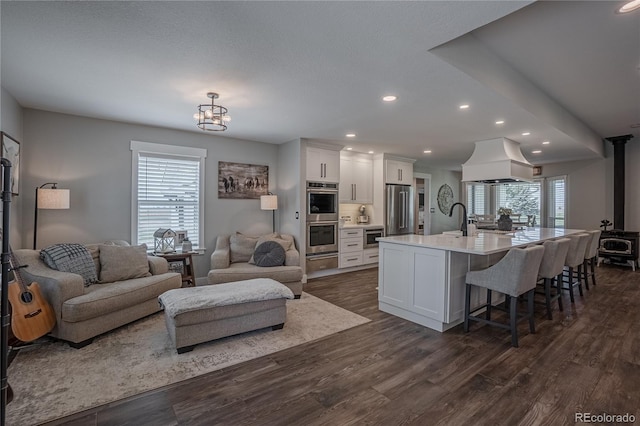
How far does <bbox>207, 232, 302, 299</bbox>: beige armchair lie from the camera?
154 inches

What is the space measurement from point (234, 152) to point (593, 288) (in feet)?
20.5

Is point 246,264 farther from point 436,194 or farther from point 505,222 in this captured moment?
point 436,194

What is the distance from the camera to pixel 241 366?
239cm

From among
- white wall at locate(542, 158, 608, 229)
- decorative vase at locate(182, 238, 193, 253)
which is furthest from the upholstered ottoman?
white wall at locate(542, 158, 608, 229)

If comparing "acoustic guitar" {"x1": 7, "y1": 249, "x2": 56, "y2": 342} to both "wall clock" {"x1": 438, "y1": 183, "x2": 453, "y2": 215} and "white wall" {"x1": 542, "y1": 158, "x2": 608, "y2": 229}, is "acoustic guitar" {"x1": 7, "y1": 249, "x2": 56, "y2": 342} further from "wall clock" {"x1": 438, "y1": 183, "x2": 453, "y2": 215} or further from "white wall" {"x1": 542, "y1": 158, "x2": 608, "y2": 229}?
"white wall" {"x1": 542, "y1": 158, "x2": 608, "y2": 229}

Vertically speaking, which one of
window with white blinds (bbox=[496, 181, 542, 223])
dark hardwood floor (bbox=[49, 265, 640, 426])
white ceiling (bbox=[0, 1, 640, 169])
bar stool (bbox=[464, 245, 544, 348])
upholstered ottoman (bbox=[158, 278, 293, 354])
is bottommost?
dark hardwood floor (bbox=[49, 265, 640, 426])

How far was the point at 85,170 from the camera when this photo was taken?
395 centimetres

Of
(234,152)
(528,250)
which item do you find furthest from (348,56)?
(234,152)


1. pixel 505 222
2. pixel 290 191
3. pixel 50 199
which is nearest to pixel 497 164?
pixel 505 222

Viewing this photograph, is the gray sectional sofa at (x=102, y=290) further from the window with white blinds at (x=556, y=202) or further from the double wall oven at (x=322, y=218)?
the window with white blinds at (x=556, y=202)

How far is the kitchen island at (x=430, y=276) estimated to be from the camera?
2994mm

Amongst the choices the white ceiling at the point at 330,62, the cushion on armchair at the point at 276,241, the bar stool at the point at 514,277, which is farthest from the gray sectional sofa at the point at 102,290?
the bar stool at the point at 514,277

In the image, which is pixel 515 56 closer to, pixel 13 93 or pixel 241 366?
pixel 241 366

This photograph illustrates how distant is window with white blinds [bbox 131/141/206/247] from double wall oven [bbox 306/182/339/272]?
1828mm
